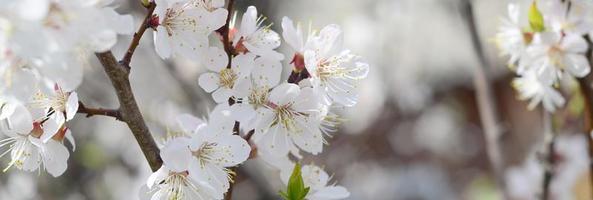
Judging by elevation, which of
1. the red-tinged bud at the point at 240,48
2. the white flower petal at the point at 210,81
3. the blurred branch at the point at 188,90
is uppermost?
the red-tinged bud at the point at 240,48

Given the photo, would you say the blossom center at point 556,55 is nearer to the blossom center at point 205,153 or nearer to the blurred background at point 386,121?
the blurred background at point 386,121

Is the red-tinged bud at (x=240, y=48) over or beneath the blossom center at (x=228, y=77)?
over

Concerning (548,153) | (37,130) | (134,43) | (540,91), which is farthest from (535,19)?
(37,130)

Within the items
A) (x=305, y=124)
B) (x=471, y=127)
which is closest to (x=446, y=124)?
(x=471, y=127)

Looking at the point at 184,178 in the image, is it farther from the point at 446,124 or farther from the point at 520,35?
the point at 446,124

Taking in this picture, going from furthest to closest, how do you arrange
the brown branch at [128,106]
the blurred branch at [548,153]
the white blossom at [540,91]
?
the blurred branch at [548,153] < the white blossom at [540,91] < the brown branch at [128,106]

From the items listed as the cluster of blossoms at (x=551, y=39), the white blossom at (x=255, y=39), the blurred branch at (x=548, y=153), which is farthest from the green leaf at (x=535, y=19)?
the white blossom at (x=255, y=39)

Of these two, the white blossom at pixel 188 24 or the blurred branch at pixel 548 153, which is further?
the blurred branch at pixel 548 153
